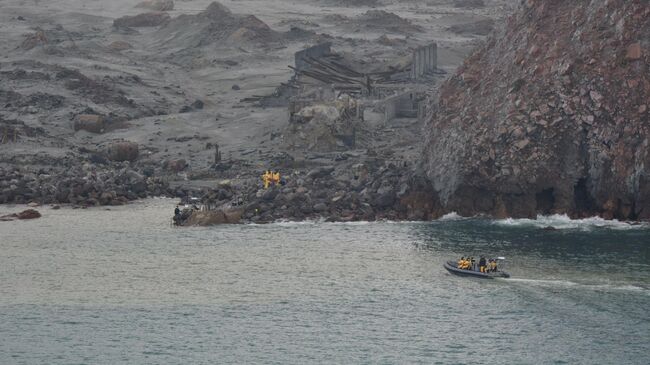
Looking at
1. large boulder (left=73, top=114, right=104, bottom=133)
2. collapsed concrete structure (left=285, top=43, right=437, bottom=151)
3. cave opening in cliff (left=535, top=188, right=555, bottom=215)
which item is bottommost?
cave opening in cliff (left=535, top=188, right=555, bottom=215)

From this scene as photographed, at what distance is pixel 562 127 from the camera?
384ft

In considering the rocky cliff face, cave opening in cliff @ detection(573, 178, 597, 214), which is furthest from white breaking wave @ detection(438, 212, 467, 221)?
cave opening in cliff @ detection(573, 178, 597, 214)

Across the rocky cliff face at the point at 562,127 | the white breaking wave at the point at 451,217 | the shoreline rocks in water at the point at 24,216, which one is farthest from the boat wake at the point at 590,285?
the shoreline rocks in water at the point at 24,216

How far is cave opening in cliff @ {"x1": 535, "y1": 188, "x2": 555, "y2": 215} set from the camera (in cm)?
11931

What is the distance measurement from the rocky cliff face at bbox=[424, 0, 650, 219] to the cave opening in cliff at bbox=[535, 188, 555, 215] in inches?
3.1

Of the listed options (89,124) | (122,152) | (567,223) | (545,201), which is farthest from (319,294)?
(89,124)

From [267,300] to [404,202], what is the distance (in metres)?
28.4

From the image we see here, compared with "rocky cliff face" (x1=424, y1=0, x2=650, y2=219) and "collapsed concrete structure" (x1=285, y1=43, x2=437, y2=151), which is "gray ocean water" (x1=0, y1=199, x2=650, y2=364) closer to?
"rocky cliff face" (x1=424, y1=0, x2=650, y2=219)

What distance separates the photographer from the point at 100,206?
131 m

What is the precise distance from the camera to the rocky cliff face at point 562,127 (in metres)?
116

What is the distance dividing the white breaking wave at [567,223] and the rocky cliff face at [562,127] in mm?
687

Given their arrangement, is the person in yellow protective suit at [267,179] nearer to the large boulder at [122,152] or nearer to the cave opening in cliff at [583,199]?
the large boulder at [122,152]

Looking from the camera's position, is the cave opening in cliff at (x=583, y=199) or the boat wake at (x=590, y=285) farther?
the cave opening in cliff at (x=583, y=199)

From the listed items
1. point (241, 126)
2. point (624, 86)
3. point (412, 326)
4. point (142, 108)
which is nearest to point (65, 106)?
point (142, 108)
